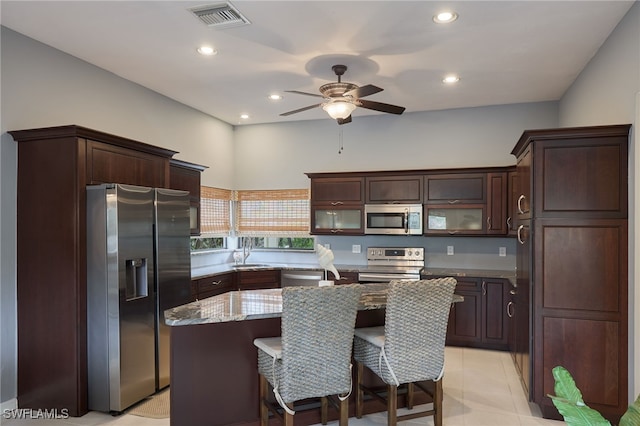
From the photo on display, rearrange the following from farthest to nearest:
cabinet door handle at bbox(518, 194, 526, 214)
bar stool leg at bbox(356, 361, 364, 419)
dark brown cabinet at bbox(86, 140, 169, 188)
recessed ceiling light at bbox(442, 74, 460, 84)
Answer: recessed ceiling light at bbox(442, 74, 460, 84) → cabinet door handle at bbox(518, 194, 526, 214) → dark brown cabinet at bbox(86, 140, 169, 188) → bar stool leg at bbox(356, 361, 364, 419)

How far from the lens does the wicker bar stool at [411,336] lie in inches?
105

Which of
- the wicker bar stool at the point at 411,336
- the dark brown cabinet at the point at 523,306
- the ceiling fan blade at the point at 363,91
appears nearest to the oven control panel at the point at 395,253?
the dark brown cabinet at the point at 523,306

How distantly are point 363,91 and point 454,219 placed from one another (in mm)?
2610

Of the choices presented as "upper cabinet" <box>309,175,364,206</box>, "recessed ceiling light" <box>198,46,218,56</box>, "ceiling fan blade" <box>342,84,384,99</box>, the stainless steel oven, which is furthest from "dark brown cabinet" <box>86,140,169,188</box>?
the stainless steel oven

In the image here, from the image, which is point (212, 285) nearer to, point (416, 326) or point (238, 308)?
point (238, 308)

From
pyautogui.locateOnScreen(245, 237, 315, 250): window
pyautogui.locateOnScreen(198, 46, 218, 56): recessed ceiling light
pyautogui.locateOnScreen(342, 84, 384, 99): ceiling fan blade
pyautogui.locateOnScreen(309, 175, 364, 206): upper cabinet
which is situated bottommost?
pyautogui.locateOnScreen(245, 237, 315, 250): window

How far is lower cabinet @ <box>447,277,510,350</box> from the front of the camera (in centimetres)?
484

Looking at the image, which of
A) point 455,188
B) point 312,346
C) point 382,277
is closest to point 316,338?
point 312,346

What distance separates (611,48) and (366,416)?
3.41 metres

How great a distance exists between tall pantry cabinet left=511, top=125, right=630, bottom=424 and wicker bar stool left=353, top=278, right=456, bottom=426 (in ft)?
3.09

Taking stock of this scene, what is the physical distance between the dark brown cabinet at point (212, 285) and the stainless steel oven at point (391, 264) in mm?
1673

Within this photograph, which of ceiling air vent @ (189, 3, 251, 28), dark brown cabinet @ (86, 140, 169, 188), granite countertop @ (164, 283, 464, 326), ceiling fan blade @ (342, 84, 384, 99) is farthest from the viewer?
dark brown cabinet @ (86, 140, 169, 188)

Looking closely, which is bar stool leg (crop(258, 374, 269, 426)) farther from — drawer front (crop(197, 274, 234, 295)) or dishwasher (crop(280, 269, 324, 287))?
dishwasher (crop(280, 269, 324, 287))

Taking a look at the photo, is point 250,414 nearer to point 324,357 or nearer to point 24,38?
point 324,357
